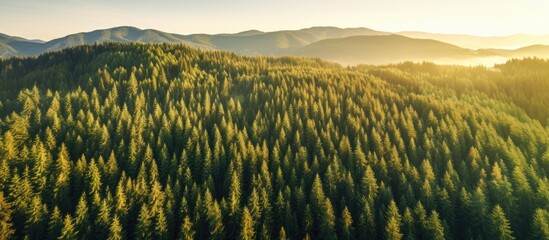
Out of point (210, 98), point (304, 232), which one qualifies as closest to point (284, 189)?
point (304, 232)

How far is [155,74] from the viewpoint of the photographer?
6890 inches

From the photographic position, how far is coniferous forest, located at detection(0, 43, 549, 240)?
74.4 meters

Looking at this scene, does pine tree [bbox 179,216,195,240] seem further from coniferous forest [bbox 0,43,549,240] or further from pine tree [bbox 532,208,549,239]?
pine tree [bbox 532,208,549,239]

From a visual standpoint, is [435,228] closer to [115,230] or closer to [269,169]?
[269,169]

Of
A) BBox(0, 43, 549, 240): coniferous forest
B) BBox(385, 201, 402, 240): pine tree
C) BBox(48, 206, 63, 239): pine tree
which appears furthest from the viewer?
BBox(0, 43, 549, 240): coniferous forest

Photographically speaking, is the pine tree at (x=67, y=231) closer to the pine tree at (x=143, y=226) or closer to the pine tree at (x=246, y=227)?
the pine tree at (x=143, y=226)

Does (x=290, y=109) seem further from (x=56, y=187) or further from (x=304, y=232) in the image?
(x=56, y=187)

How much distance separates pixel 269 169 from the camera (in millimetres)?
95938

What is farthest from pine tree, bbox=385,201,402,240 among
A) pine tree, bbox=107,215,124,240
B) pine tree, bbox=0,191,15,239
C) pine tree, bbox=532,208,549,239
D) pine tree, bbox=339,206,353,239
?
pine tree, bbox=0,191,15,239

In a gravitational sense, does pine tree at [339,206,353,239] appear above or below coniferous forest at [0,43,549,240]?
below

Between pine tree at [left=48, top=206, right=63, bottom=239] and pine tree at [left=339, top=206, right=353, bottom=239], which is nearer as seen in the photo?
pine tree at [left=48, top=206, right=63, bottom=239]

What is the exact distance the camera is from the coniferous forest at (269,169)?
7438 centimetres

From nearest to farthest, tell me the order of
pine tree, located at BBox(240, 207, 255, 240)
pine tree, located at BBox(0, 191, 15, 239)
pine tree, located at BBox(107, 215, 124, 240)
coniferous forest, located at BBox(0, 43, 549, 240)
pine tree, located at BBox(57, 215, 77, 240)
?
pine tree, located at BBox(57, 215, 77, 240), pine tree, located at BBox(107, 215, 124, 240), pine tree, located at BBox(240, 207, 255, 240), pine tree, located at BBox(0, 191, 15, 239), coniferous forest, located at BBox(0, 43, 549, 240)

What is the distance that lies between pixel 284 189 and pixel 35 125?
92018 millimetres
